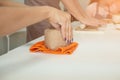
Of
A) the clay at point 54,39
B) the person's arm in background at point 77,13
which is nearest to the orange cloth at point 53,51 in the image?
the clay at point 54,39

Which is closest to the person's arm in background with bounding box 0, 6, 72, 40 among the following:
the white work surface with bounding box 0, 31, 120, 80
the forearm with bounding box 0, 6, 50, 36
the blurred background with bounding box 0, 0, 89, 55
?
the forearm with bounding box 0, 6, 50, 36

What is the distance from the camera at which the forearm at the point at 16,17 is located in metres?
0.75

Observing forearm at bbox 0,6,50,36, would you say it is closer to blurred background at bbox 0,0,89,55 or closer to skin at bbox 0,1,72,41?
skin at bbox 0,1,72,41

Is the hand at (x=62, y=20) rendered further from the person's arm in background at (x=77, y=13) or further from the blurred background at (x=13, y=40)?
the blurred background at (x=13, y=40)

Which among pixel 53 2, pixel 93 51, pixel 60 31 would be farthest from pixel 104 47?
pixel 53 2

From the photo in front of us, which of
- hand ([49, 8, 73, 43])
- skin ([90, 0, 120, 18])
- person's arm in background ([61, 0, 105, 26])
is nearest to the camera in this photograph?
hand ([49, 8, 73, 43])

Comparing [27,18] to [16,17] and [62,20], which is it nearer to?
[16,17]

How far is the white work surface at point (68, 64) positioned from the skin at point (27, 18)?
0.44ft

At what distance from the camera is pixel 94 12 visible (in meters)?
2.02

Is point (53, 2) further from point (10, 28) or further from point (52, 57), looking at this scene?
point (10, 28)

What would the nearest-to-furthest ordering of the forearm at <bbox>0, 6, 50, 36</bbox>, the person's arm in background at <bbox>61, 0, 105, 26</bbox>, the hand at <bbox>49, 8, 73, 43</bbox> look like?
the forearm at <bbox>0, 6, 50, 36</bbox>, the hand at <bbox>49, 8, 73, 43</bbox>, the person's arm in background at <bbox>61, 0, 105, 26</bbox>

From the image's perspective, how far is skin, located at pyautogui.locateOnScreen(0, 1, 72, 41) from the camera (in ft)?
2.48

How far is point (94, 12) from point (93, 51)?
3.11 feet

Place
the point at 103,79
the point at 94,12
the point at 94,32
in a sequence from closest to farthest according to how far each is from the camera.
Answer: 1. the point at 103,79
2. the point at 94,32
3. the point at 94,12
